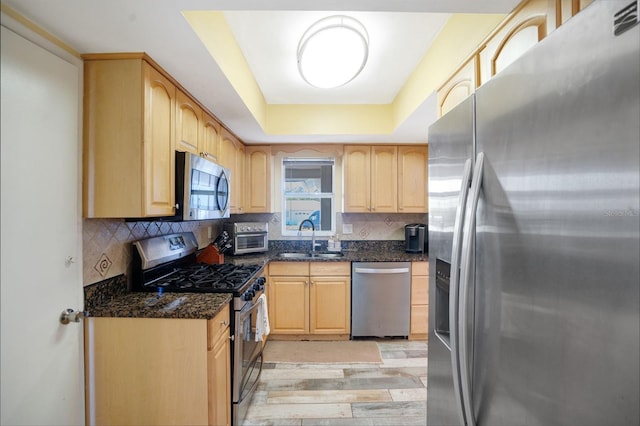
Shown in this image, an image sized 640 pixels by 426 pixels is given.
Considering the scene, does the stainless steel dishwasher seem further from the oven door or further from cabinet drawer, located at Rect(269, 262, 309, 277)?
the oven door

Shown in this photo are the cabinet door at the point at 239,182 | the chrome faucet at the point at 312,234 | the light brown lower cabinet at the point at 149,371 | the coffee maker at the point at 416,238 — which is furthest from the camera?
the chrome faucet at the point at 312,234

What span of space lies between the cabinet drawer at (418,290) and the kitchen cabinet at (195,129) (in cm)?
237

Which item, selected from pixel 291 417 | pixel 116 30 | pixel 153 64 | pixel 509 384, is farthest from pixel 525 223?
pixel 291 417

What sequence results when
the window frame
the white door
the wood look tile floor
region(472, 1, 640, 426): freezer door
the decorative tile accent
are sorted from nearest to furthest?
region(472, 1, 640, 426): freezer door → the white door → the decorative tile accent → the wood look tile floor → the window frame

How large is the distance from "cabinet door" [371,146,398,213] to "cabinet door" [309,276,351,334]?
0.99 metres

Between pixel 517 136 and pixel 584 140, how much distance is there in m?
0.18

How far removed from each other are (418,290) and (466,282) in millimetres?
2416

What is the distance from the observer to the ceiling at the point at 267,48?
108cm

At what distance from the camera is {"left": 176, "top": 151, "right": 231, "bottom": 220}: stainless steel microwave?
168cm

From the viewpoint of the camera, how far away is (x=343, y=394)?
7.00 ft

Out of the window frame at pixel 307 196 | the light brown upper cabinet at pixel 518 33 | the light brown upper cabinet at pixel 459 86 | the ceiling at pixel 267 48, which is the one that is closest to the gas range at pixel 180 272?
the ceiling at pixel 267 48

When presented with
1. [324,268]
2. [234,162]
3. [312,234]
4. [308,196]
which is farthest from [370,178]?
[234,162]

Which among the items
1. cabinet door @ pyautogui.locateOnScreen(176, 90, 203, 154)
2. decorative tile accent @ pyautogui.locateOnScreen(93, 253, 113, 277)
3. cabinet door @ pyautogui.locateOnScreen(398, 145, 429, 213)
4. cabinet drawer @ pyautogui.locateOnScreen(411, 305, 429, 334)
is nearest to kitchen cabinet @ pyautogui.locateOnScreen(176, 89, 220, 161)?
cabinet door @ pyautogui.locateOnScreen(176, 90, 203, 154)

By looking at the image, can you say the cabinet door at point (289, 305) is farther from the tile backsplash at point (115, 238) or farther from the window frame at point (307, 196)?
the tile backsplash at point (115, 238)
